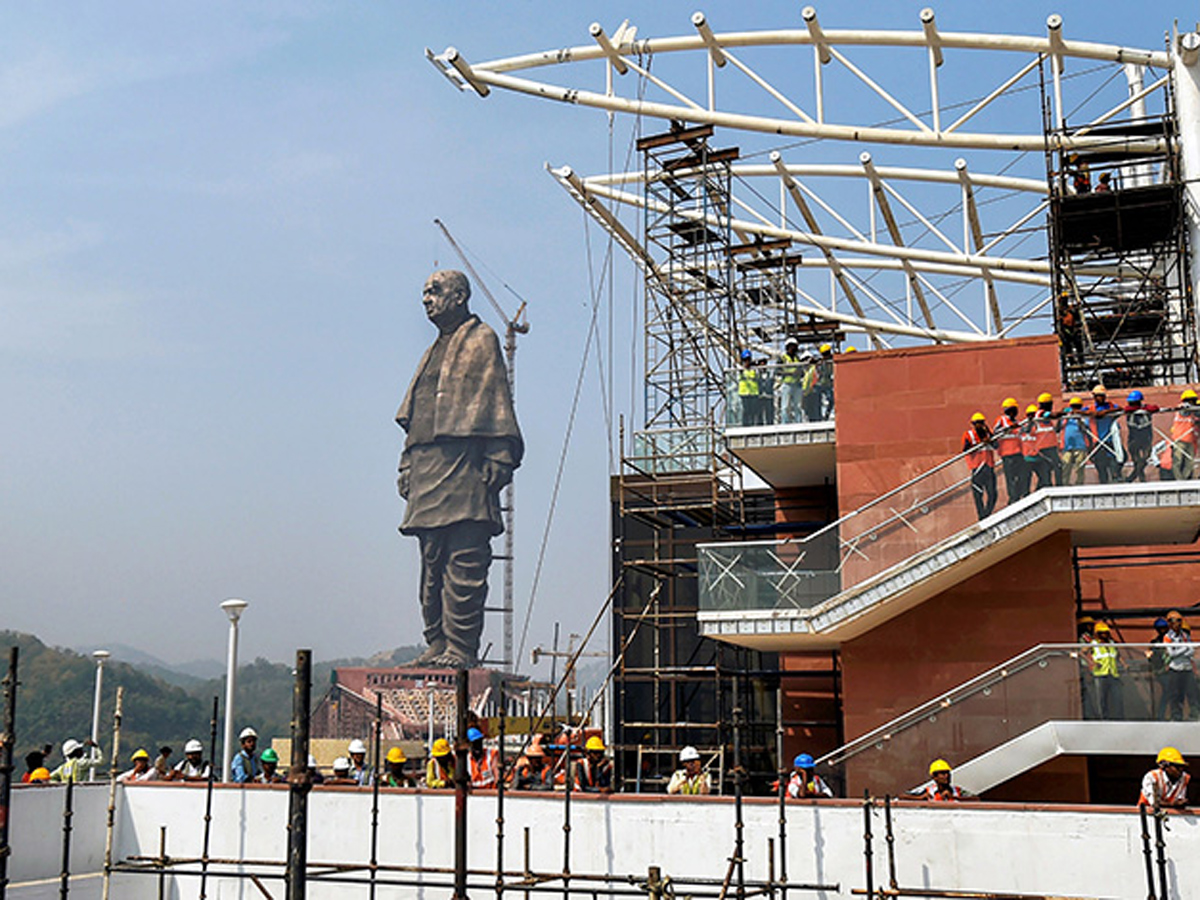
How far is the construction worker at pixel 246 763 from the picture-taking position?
21.4m

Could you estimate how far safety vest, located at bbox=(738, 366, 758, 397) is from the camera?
25844 mm

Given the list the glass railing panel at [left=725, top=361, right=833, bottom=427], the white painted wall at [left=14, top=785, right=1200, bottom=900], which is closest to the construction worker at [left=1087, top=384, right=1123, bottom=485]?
the white painted wall at [left=14, top=785, right=1200, bottom=900]

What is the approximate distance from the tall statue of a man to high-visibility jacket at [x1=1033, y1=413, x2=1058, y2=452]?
12813cm

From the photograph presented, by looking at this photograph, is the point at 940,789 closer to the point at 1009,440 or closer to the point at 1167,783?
the point at 1167,783

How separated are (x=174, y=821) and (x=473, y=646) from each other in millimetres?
124134

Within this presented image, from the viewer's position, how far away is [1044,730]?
61.4 feet

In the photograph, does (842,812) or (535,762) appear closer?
(842,812)

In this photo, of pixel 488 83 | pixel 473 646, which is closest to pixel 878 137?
pixel 488 83

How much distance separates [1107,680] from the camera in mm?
18469

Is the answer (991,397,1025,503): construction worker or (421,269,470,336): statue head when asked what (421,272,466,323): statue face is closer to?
(421,269,470,336): statue head

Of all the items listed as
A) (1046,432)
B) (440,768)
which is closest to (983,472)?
(1046,432)

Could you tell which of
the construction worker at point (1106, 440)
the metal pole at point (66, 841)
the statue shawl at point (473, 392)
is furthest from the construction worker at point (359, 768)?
the statue shawl at point (473, 392)

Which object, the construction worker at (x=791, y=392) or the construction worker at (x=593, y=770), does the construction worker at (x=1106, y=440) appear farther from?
the construction worker at (x=593, y=770)

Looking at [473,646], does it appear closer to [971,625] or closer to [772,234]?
[772,234]
